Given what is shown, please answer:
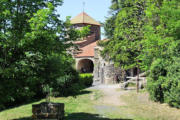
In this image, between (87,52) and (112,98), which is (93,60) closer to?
(87,52)

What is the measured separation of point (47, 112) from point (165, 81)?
699 centimetres

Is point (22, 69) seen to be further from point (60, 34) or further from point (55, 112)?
point (55, 112)

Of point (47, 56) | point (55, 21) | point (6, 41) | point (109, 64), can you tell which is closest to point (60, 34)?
point (55, 21)

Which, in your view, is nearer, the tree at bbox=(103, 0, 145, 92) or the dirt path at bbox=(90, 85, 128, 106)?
the dirt path at bbox=(90, 85, 128, 106)

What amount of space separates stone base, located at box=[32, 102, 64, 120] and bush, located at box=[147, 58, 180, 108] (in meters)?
6.16

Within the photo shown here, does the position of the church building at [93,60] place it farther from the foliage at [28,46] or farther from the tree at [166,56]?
the foliage at [28,46]

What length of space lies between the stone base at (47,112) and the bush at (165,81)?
616 cm

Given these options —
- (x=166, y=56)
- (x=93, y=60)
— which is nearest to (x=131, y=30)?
(x=166, y=56)

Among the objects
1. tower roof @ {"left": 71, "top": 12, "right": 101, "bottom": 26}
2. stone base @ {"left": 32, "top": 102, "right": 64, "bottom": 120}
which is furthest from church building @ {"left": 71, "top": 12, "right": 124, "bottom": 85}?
stone base @ {"left": 32, "top": 102, "right": 64, "bottom": 120}

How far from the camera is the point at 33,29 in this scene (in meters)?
5.52

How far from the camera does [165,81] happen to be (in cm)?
1181

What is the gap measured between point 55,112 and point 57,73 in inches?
93.5

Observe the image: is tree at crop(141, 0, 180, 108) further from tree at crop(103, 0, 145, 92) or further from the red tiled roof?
the red tiled roof

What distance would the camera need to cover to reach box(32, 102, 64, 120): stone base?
845 centimetres
